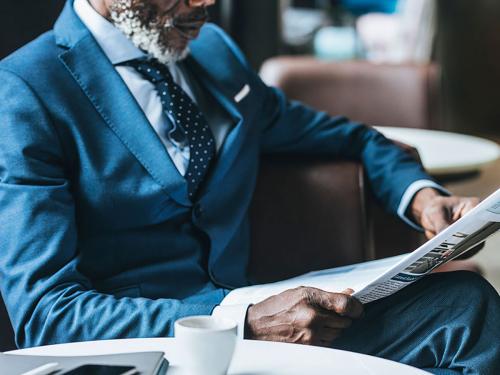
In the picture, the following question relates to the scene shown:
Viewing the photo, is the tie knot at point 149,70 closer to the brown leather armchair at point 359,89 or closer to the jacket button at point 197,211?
the jacket button at point 197,211

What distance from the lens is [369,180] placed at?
217 centimetres

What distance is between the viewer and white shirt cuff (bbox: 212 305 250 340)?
1.40 m

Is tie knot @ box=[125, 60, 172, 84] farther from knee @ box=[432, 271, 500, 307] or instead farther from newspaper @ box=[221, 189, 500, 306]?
knee @ box=[432, 271, 500, 307]

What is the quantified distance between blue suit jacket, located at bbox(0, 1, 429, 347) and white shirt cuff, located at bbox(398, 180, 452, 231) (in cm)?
2

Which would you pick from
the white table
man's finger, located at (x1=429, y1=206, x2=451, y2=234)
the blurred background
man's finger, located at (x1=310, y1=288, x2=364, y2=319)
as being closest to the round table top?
the blurred background

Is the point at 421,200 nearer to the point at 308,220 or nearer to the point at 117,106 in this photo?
the point at 308,220

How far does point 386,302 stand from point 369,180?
691 mm

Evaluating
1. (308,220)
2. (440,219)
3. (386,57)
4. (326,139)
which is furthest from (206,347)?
(386,57)

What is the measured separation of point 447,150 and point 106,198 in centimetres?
165

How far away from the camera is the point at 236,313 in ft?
4.64

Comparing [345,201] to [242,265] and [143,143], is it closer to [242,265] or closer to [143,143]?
[242,265]

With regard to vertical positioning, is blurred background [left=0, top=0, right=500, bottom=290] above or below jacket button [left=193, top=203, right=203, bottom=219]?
below

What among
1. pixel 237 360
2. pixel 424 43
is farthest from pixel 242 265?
pixel 424 43

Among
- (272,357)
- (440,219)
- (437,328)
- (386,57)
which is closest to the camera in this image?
(272,357)
